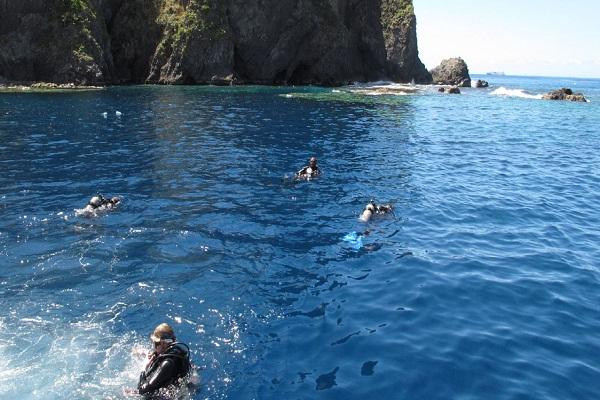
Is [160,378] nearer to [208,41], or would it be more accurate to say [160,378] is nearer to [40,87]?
[40,87]

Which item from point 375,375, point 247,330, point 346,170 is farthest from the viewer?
point 346,170

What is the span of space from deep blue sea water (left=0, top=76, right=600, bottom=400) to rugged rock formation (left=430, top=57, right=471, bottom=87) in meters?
95.6

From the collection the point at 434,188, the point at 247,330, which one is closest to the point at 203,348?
the point at 247,330

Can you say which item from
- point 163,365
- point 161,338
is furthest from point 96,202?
point 163,365

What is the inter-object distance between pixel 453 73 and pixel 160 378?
12841 cm

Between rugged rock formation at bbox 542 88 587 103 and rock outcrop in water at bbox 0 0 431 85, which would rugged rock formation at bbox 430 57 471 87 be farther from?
rugged rock formation at bbox 542 88 587 103

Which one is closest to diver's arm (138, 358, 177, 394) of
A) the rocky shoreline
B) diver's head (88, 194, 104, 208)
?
diver's head (88, 194, 104, 208)

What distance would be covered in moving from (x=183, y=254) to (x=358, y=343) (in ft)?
24.0

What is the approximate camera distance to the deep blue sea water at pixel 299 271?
35.4 ft

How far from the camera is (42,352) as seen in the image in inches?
433

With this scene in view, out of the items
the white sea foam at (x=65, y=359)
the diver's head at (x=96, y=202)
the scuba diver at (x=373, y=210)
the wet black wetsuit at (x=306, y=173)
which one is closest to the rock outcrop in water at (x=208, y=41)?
the wet black wetsuit at (x=306, y=173)

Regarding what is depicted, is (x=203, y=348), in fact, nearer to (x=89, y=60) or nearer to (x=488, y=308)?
(x=488, y=308)

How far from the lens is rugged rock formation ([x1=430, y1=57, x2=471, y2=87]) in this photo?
4887 inches

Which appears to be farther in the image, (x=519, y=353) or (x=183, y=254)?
(x=183, y=254)
